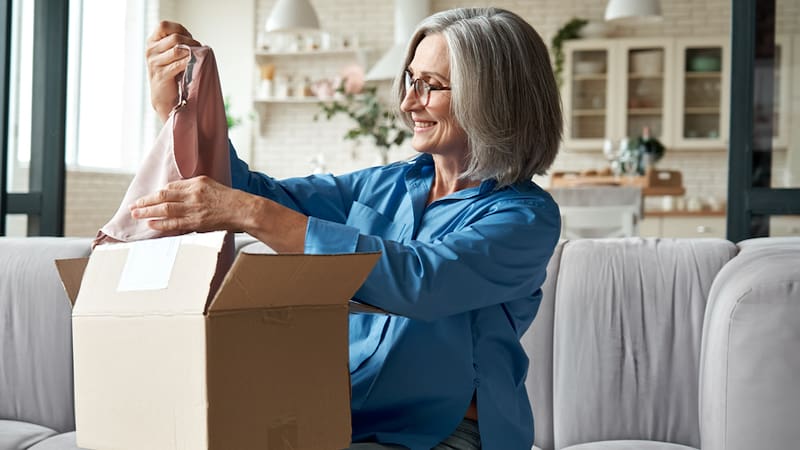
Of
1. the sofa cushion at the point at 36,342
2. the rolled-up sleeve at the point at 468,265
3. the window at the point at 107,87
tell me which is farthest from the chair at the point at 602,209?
the window at the point at 107,87

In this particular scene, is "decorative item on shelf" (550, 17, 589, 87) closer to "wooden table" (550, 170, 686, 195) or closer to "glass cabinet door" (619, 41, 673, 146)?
"glass cabinet door" (619, 41, 673, 146)

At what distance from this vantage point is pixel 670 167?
298 inches

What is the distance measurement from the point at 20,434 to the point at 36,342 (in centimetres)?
25

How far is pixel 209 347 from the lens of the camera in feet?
3.25

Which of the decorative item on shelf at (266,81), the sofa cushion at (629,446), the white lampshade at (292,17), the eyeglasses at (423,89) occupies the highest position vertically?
the white lampshade at (292,17)

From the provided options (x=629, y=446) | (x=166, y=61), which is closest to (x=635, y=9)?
(x=629, y=446)

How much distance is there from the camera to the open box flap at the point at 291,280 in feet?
3.20

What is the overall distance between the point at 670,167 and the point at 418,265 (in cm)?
672

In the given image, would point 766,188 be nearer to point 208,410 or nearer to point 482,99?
point 482,99

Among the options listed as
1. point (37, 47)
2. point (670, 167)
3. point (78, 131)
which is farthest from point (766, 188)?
point (78, 131)

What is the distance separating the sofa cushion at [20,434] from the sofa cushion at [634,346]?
1132mm

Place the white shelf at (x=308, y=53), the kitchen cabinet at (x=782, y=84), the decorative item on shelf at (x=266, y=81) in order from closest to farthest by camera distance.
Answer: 1. the kitchen cabinet at (x=782, y=84)
2. the white shelf at (x=308, y=53)
3. the decorative item on shelf at (x=266, y=81)

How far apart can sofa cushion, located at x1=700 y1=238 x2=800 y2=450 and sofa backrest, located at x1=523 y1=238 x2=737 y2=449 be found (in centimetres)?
49

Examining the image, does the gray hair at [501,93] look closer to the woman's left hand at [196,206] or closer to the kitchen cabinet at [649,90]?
the woman's left hand at [196,206]
